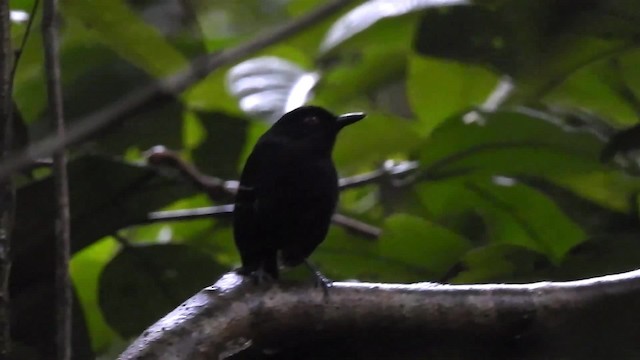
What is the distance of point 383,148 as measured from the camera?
1718mm

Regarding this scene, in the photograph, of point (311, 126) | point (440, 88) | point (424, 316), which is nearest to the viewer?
point (424, 316)

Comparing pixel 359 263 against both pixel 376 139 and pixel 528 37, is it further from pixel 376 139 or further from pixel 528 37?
pixel 528 37

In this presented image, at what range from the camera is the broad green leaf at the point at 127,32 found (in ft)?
4.93

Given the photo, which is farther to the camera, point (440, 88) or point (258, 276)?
point (440, 88)

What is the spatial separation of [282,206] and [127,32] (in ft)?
1.79

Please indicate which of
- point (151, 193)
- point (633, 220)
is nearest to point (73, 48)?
point (151, 193)

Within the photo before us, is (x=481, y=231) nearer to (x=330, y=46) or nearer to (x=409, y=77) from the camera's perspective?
(x=409, y=77)

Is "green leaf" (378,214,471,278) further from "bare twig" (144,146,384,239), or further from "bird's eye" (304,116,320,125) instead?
"bird's eye" (304,116,320,125)

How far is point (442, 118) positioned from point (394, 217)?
31cm

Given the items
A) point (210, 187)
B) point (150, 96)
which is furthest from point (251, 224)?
point (150, 96)

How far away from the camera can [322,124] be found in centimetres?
127

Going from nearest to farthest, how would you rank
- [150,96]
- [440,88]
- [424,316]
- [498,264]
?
1. [150,96]
2. [424,316]
3. [498,264]
4. [440,88]

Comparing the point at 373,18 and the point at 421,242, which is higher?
the point at 373,18

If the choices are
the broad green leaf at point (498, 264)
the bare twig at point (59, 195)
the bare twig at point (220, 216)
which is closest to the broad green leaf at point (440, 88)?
the bare twig at point (220, 216)
